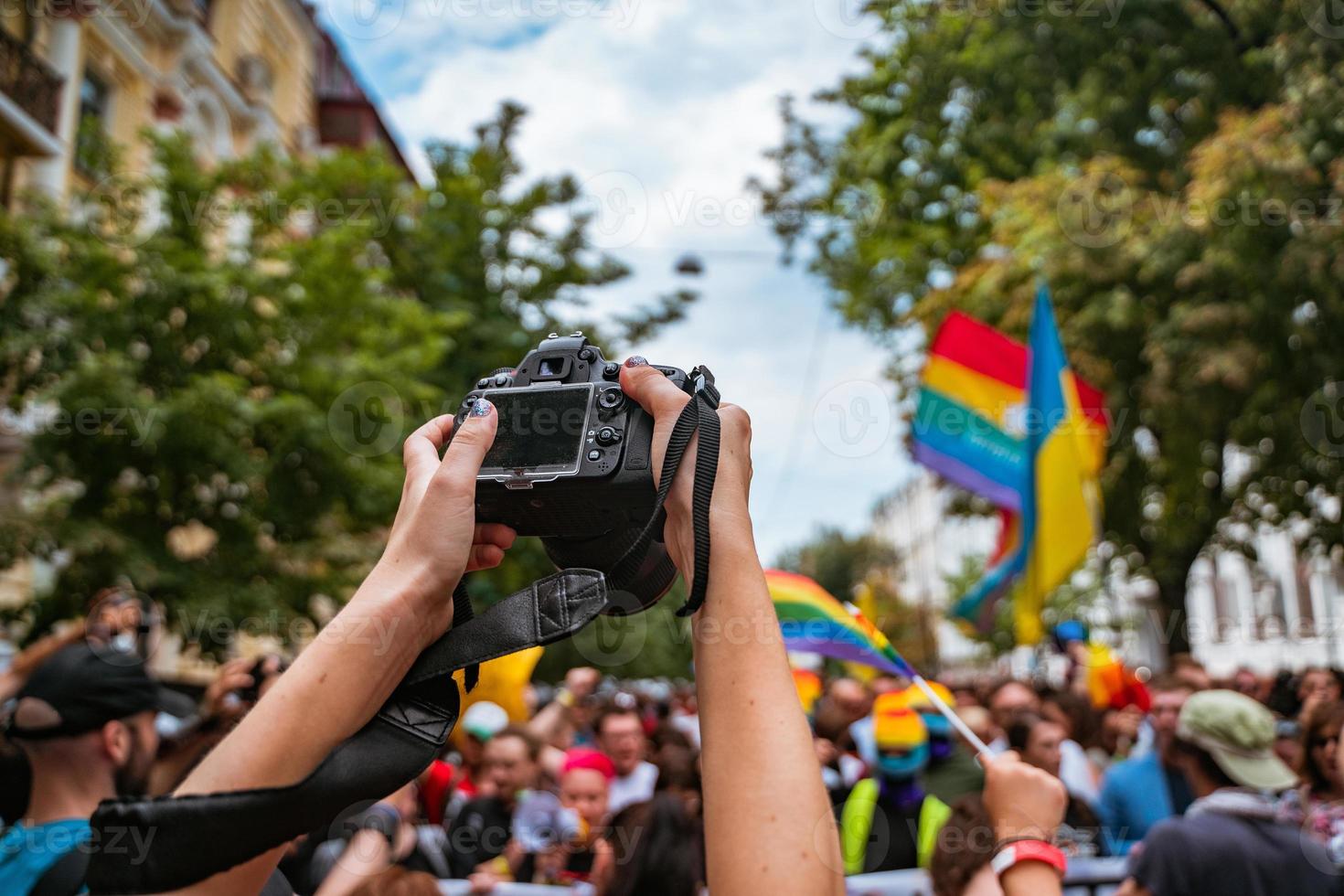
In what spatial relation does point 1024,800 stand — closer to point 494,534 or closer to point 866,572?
point 494,534

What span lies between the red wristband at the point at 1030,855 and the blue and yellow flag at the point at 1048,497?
7040mm

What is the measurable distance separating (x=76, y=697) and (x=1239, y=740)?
135 inches

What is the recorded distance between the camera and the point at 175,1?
18766 millimetres

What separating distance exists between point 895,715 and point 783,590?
104 inches

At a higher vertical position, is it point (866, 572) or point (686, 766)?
point (866, 572)

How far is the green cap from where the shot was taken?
12.6 feet

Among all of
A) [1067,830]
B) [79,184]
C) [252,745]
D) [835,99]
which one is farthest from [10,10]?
[252,745]

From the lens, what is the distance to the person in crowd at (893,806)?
508 centimetres

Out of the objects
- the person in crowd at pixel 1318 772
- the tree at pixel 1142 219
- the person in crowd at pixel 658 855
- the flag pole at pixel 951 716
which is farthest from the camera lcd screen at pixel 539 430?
the tree at pixel 1142 219

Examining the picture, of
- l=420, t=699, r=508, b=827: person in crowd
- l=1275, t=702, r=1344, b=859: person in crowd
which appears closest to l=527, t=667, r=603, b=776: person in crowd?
l=420, t=699, r=508, b=827: person in crowd

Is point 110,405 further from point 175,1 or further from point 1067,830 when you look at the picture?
point 175,1

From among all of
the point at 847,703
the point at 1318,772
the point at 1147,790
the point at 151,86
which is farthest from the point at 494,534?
the point at 151,86

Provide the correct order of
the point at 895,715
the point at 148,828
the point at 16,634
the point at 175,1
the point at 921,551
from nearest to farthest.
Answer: the point at 148,828
the point at 895,715
the point at 16,634
the point at 175,1
the point at 921,551

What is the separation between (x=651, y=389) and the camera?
151 cm
